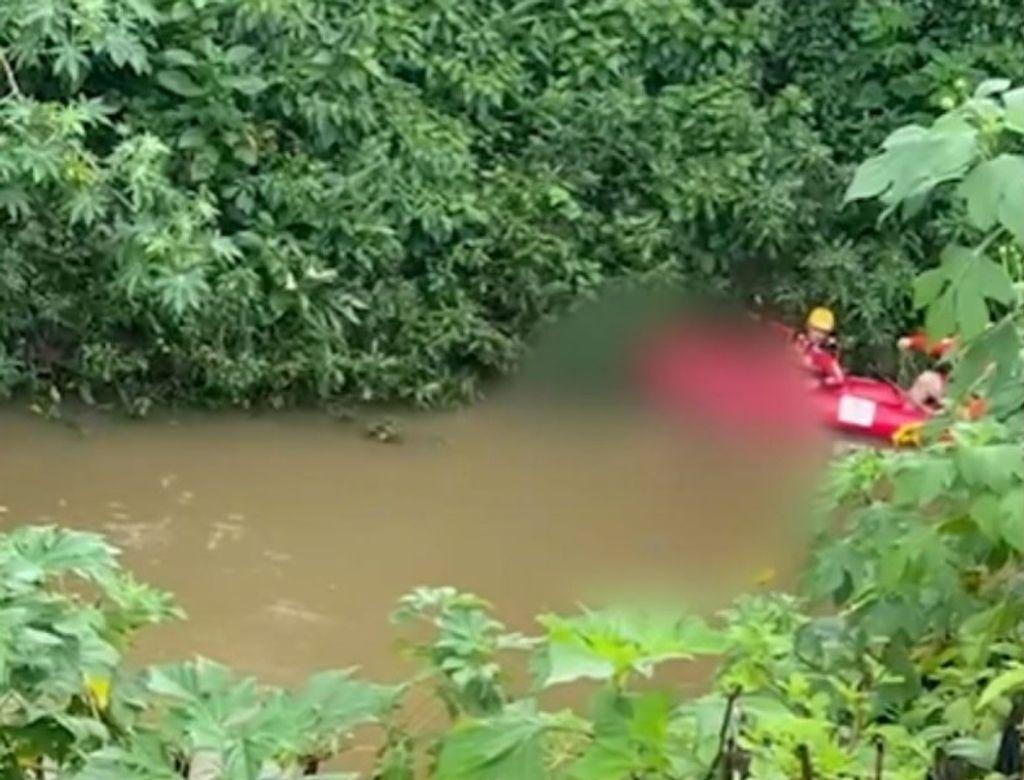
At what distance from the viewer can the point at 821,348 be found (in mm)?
5906

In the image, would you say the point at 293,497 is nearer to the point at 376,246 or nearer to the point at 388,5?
the point at 376,246

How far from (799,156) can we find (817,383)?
0.89 metres

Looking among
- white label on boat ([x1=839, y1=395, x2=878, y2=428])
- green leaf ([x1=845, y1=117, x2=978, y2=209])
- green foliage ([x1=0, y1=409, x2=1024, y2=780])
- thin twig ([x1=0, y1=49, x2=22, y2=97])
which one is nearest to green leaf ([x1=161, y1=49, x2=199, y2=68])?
thin twig ([x1=0, y1=49, x2=22, y2=97])

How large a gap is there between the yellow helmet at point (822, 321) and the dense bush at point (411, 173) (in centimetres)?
9

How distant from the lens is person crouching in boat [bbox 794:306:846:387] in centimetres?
567

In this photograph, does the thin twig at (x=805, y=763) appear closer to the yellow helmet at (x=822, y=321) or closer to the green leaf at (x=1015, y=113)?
the green leaf at (x=1015, y=113)

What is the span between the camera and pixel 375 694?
64.0 inches

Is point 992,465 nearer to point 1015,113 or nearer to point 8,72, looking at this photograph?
point 1015,113

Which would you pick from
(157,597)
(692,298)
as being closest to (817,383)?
(692,298)

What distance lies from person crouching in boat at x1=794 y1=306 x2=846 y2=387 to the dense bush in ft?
0.35

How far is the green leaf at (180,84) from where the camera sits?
18.6 feet

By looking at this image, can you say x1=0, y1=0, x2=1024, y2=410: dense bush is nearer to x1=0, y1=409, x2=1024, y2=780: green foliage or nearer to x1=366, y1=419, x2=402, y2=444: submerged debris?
x1=366, y1=419, x2=402, y2=444: submerged debris

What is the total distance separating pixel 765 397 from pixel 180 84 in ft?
6.02

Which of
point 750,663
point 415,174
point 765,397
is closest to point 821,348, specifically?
point 765,397
